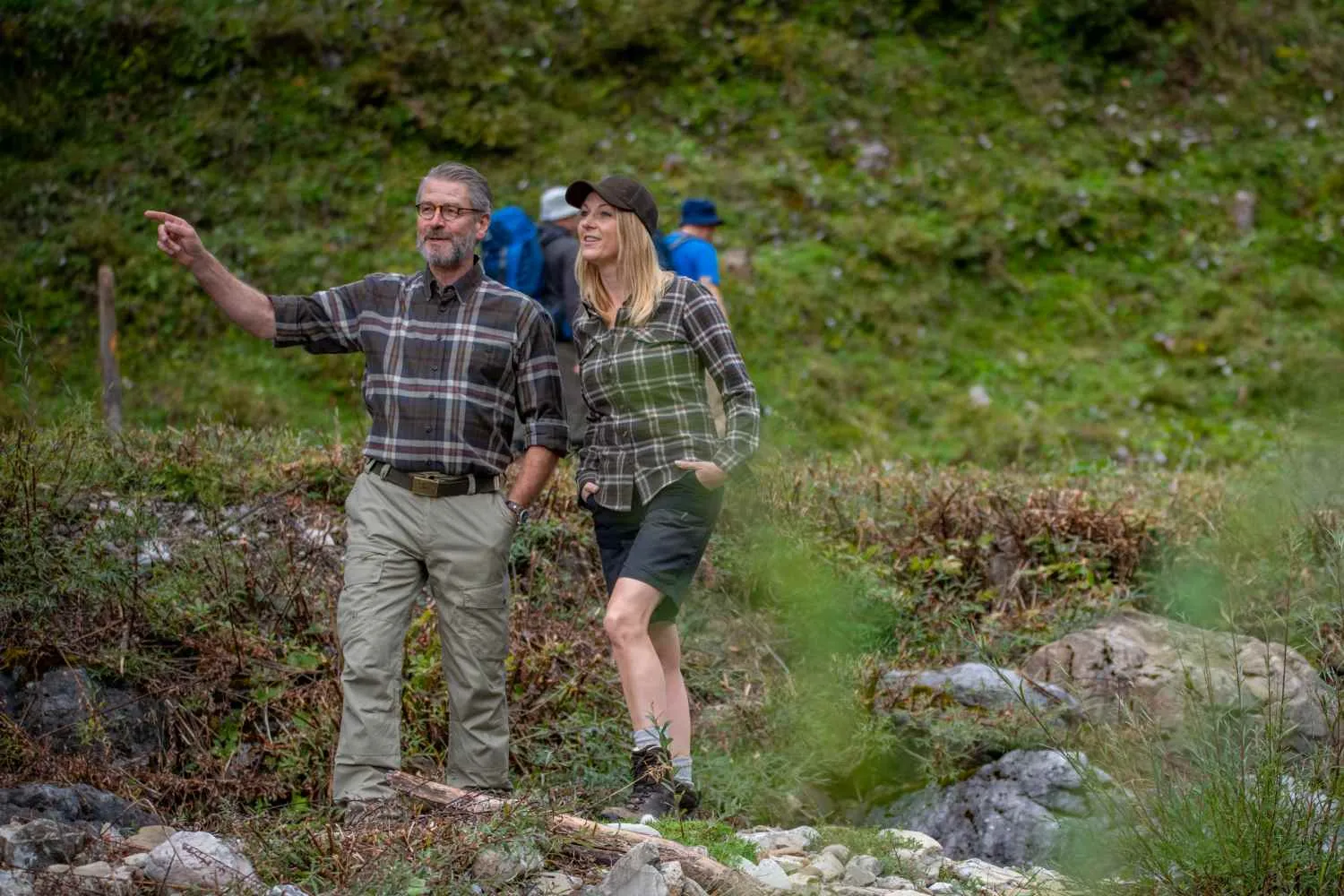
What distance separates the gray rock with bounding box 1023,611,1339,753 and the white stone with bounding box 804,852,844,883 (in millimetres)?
1565

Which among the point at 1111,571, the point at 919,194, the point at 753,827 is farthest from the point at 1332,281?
the point at 753,827

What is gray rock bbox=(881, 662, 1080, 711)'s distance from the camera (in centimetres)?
546

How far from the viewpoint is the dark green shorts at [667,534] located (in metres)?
4.44

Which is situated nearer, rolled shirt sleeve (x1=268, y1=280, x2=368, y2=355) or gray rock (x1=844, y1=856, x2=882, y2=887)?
gray rock (x1=844, y1=856, x2=882, y2=887)

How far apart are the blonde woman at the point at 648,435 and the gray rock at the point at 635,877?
36.3 inches

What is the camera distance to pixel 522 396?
14.9ft

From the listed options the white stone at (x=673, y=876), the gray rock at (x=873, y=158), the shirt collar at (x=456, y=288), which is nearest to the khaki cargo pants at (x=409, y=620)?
the shirt collar at (x=456, y=288)

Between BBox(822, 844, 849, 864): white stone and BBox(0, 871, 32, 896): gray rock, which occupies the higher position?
BBox(0, 871, 32, 896): gray rock

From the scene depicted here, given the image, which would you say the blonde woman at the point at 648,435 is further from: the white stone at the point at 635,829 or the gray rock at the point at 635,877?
the gray rock at the point at 635,877

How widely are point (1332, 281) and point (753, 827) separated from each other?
28.5 feet

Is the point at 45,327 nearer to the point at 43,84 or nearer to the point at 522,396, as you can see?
the point at 43,84

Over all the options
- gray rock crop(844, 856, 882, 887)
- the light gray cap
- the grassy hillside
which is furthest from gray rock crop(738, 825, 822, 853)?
the grassy hillside

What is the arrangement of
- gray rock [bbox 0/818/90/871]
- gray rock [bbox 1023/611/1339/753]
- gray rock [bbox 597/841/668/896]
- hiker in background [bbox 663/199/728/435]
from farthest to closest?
hiker in background [bbox 663/199/728/435] → gray rock [bbox 1023/611/1339/753] → gray rock [bbox 0/818/90/871] → gray rock [bbox 597/841/668/896]

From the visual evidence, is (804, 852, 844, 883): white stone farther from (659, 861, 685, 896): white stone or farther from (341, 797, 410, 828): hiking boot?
(341, 797, 410, 828): hiking boot
